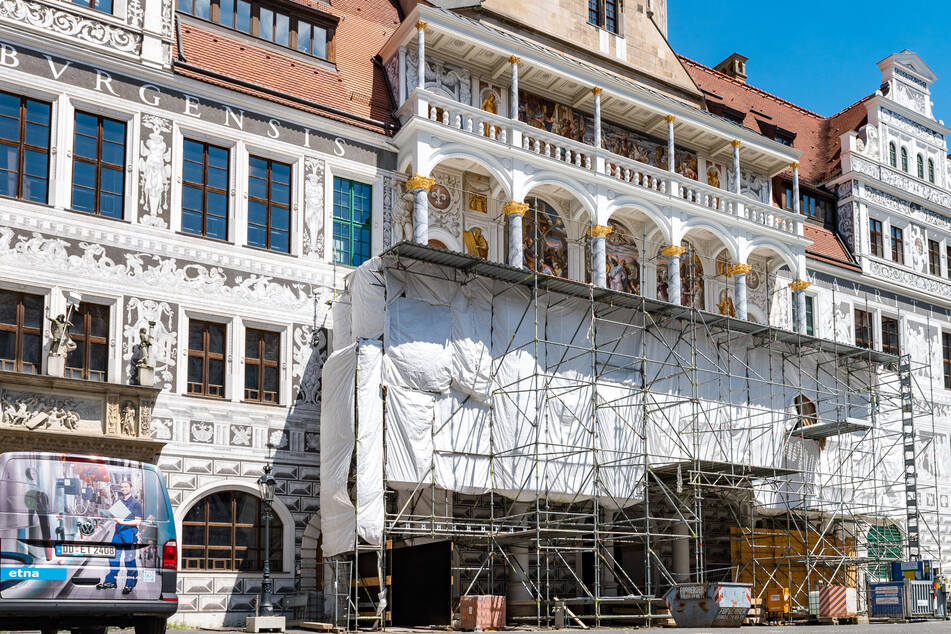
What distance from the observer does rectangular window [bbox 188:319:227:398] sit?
72.1 feet

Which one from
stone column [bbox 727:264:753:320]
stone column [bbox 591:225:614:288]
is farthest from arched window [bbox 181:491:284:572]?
stone column [bbox 727:264:753:320]

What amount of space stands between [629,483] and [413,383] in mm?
5890

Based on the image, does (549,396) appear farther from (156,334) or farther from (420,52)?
(156,334)

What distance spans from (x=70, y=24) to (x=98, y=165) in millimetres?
2797

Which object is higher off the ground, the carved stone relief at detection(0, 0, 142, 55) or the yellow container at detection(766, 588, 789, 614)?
the carved stone relief at detection(0, 0, 142, 55)

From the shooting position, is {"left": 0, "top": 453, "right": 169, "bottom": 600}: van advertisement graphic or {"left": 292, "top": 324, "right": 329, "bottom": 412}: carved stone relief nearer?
{"left": 0, "top": 453, "right": 169, "bottom": 600}: van advertisement graphic

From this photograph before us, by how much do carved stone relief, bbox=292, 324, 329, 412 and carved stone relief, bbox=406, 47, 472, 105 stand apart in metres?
6.61

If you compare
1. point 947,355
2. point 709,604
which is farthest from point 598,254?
point 947,355

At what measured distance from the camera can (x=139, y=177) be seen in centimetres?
2194

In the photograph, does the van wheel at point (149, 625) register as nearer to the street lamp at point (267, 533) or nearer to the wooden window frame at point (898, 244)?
the street lamp at point (267, 533)

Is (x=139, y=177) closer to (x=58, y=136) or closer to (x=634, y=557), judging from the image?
(x=58, y=136)

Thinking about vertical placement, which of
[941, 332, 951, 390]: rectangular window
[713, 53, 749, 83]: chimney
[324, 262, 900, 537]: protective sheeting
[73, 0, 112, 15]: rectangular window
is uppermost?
[713, 53, 749, 83]: chimney

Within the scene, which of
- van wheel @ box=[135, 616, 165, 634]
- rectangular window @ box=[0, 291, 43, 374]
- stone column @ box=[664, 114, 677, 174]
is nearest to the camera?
van wheel @ box=[135, 616, 165, 634]

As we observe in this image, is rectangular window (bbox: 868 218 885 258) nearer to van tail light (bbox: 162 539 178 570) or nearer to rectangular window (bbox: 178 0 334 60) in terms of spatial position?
rectangular window (bbox: 178 0 334 60)
